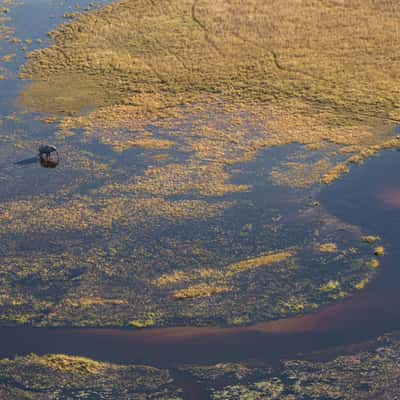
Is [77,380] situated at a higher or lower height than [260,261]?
lower

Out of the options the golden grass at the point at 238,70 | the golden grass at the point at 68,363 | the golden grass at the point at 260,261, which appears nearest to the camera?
the golden grass at the point at 68,363

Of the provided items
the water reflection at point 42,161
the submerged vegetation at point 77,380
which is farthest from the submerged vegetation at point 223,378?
the water reflection at point 42,161

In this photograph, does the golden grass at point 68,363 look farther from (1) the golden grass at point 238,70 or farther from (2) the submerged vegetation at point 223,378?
(1) the golden grass at point 238,70

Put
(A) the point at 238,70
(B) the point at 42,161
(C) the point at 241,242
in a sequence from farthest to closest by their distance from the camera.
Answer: (A) the point at 238,70, (B) the point at 42,161, (C) the point at 241,242

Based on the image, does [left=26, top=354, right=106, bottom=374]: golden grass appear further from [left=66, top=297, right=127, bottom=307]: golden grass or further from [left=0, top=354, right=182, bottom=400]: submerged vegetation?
[left=66, top=297, right=127, bottom=307]: golden grass

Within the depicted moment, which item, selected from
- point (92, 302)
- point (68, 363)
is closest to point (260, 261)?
point (92, 302)

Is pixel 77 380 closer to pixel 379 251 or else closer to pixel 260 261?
pixel 260 261

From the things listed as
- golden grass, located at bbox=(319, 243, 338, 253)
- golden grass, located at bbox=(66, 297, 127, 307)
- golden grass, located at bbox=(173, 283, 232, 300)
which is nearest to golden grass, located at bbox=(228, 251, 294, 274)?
golden grass, located at bbox=(173, 283, 232, 300)

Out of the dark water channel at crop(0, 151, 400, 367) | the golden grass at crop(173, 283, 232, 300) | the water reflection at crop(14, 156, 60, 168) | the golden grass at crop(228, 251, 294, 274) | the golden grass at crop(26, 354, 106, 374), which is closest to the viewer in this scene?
the golden grass at crop(26, 354, 106, 374)

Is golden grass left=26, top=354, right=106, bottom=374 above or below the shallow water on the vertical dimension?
below
